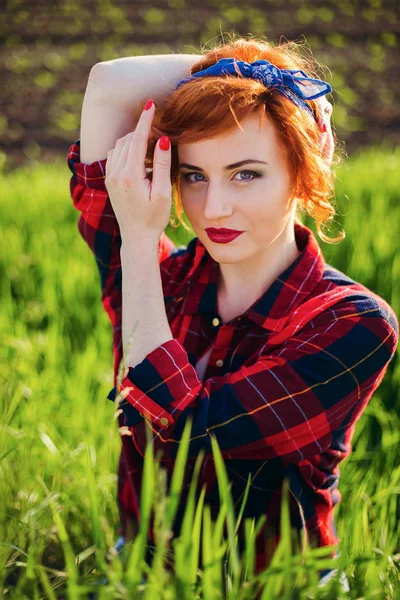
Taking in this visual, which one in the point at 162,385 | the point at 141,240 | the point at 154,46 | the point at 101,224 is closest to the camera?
the point at 162,385

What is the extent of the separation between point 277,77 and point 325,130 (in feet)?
0.61

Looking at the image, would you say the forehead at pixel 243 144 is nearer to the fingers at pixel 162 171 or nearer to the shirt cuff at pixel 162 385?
the fingers at pixel 162 171

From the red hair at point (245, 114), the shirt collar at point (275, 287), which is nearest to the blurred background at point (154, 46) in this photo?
the shirt collar at point (275, 287)

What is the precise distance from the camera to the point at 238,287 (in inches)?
63.9

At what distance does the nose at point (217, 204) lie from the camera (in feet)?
4.60

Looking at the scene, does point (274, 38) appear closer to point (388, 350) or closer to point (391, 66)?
point (391, 66)

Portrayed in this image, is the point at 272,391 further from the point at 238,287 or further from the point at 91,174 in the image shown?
the point at 91,174

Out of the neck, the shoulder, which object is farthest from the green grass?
the neck

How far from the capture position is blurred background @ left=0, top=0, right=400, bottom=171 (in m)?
7.42

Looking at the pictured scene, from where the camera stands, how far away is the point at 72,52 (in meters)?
9.05

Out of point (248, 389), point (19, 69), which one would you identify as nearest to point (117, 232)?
point (248, 389)

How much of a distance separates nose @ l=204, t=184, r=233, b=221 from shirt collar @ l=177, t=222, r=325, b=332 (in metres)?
0.22

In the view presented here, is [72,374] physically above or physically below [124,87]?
below

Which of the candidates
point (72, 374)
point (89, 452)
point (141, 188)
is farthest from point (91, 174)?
point (72, 374)
